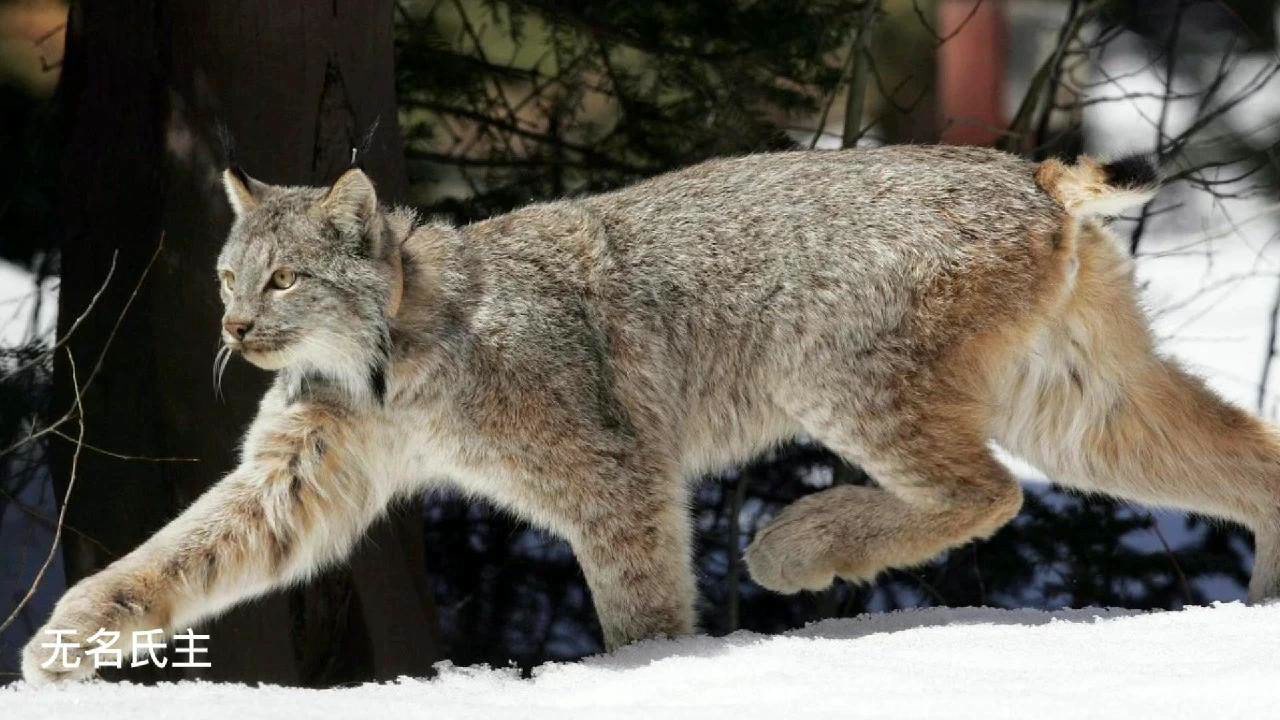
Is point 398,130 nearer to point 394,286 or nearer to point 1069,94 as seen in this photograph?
point 394,286

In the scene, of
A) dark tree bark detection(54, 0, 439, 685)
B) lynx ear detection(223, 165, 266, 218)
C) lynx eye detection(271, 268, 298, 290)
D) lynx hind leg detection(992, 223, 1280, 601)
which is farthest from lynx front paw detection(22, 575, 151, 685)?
lynx hind leg detection(992, 223, 1280, 601)

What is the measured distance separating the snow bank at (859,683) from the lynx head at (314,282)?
0.79 metres

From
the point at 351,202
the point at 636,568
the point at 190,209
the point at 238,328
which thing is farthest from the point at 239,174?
the point at 636,568

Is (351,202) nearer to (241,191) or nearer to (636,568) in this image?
(241,191)

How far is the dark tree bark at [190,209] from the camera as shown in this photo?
523 centimetres

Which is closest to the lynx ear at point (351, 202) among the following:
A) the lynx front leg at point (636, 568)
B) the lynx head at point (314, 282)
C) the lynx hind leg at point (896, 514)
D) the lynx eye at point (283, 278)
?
the lynx head at point (314, 282)

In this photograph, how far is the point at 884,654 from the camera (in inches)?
149

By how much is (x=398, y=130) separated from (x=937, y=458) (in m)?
2.19

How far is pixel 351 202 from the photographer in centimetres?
414

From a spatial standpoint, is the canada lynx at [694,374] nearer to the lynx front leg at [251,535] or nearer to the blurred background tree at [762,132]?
the lynx front leg at [251,535]

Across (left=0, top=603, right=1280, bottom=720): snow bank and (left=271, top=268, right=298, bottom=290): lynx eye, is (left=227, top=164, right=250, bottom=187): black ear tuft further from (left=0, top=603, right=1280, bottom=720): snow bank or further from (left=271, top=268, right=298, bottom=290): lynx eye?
(left=0, top=603, right=1280, bottom=720): snow bank

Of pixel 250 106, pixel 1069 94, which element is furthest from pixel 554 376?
pixel 1069 94

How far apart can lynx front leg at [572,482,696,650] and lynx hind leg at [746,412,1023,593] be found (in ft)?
1.23

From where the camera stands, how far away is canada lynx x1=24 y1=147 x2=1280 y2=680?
165 inches
